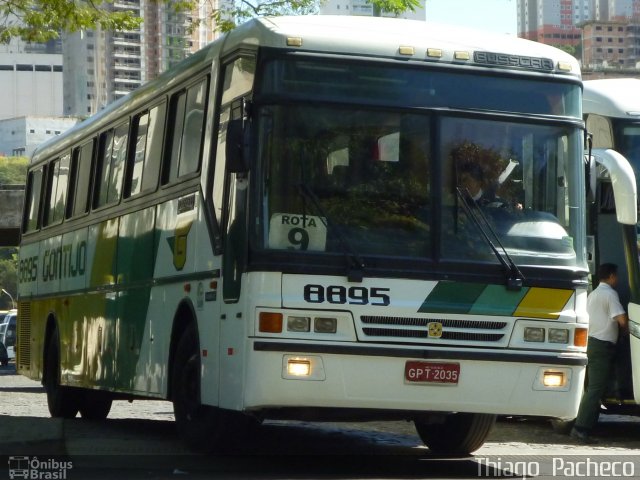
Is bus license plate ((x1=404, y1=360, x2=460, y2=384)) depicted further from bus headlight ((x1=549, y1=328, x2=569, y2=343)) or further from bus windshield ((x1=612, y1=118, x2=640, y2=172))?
bus windshield ((x1=612, y1=118, x2=640, y2=172))

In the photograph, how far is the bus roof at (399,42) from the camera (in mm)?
10516

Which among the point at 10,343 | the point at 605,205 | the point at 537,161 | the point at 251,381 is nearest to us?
the point at 251,381

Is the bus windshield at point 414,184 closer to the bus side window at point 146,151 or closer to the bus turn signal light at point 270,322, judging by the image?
the bus turn signal light at point 270,322

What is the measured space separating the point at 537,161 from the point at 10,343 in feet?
140

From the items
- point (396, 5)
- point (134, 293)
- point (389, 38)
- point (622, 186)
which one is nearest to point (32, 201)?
point (396, 5)

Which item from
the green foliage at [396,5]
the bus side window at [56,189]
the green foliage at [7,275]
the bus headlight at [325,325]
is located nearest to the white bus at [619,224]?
the green foliage at [396,5]

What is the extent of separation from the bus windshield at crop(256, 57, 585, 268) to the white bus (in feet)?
13.1

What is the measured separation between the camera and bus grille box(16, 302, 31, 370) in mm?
20031

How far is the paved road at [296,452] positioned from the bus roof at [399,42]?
303cm

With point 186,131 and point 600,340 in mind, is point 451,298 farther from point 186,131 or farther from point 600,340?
point 600,340

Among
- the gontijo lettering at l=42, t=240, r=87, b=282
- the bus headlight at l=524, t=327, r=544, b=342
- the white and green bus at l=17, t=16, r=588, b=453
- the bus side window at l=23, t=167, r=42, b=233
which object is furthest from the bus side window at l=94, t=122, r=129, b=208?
the bus headlight at l=524, t=327, r=544, b=342

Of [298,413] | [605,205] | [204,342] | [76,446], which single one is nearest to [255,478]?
[298,413]

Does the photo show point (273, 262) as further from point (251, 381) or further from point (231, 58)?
point (231, 58)

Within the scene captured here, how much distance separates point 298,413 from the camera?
10508 mm
